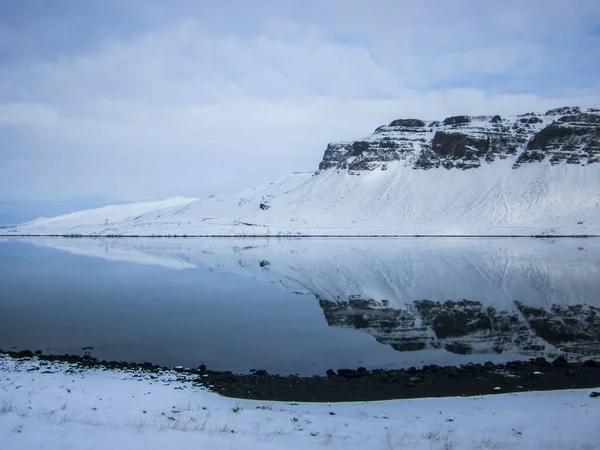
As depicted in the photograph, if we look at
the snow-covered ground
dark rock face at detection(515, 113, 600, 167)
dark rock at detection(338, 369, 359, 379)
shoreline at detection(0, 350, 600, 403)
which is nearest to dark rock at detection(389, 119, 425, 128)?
the snow-covered ground

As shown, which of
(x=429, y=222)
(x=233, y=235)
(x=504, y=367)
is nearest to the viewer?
(x=504, y=367)

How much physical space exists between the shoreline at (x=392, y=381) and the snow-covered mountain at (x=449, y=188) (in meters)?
94.6

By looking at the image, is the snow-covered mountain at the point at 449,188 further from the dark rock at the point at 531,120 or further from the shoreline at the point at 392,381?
the shoreline at the point at 392,381

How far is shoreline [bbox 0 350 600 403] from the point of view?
11.8 metres

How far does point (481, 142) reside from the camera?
158 metres

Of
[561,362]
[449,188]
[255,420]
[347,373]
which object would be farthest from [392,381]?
[449,188]

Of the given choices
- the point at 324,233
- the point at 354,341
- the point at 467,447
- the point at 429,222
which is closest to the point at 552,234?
the point at 429,222

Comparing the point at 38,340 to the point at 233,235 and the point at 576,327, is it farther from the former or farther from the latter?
the point at 233,235

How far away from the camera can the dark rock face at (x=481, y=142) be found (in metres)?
144

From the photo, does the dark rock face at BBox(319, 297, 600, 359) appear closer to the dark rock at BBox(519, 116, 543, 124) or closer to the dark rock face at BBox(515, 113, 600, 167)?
the dark rock face at BBox(515, 113, 600, 167)

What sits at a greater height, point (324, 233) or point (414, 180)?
point (414, 180)

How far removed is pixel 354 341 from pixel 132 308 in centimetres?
1136

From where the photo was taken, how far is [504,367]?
1391 cm

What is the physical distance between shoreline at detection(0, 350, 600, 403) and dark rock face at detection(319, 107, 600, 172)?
146m
